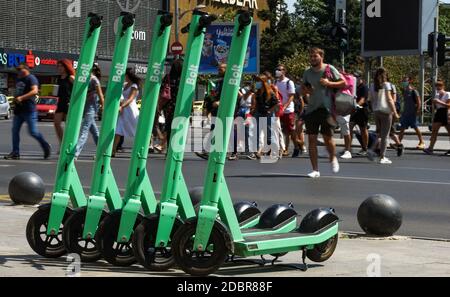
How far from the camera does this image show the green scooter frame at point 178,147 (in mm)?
7363

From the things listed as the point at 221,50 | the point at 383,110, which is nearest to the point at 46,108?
the point at 221,50

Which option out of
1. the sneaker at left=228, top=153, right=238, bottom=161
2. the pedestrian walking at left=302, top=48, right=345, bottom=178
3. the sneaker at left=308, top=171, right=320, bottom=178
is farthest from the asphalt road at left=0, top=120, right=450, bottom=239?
the pedestrian walking at left=302, top=48, right=345, bottom=178

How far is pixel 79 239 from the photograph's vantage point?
7.85m

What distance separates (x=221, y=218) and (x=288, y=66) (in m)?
80.3

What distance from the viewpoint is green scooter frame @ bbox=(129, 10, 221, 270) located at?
7363 millimetres

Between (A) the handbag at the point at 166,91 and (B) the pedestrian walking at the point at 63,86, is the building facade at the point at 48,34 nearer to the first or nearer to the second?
(A) the handbag at the point at 166,91

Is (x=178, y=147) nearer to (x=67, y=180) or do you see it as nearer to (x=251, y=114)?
(x=67, y=180)

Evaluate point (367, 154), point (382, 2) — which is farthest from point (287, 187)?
point (382, 2)

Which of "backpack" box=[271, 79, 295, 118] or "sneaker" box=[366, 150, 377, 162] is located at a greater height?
"backpack" box=[271, 79, 295, 118]

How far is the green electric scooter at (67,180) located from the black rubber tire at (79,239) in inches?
4.4

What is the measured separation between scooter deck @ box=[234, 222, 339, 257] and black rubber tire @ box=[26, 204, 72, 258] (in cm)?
136

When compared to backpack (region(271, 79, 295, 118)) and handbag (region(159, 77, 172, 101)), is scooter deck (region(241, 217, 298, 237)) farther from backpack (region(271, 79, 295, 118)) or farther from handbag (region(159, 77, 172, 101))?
backpack (region(271, 79, 295, 118))

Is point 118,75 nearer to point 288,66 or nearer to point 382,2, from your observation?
point 382,2

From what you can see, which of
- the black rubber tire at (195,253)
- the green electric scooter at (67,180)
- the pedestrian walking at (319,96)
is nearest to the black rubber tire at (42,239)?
the green electric scooter at (67,180)
